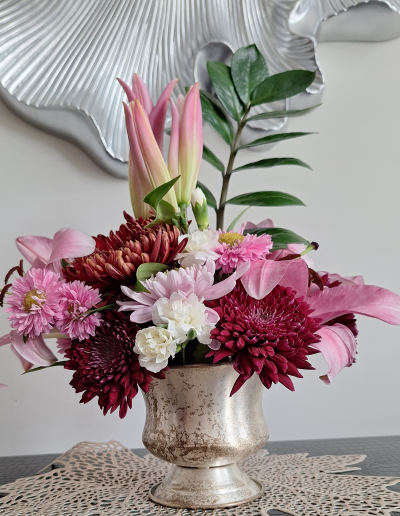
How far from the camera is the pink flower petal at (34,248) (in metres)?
0.55

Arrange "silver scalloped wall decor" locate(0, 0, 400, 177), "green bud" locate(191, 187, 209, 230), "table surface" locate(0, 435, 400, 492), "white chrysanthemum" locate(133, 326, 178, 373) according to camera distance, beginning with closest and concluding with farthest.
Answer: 1. "white chrysanthemum" locate(133, 326, 178, 373)
2. "green bud" locate(191, 187, 209, 230)
3. "table surface" locate(0, 435, 400, 492)
4. "silver scalloped wall decor" locate(0, 0, 400, 177)

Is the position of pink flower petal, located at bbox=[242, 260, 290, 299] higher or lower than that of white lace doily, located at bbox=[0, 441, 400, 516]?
higher

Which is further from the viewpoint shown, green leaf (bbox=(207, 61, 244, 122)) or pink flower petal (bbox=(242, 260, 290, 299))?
green leaf (bbox=(207, 61, 244, 122))

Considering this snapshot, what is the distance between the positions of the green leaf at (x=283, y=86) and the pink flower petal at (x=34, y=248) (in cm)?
30

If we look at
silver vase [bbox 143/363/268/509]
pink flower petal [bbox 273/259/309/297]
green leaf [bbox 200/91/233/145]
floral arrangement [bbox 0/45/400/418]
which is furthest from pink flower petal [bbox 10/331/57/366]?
green leaf [bbox 200/91/233/145]

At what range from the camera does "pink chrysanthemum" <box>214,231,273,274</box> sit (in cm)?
46

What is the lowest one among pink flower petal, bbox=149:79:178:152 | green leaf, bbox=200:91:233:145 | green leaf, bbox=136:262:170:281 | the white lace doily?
the white lace doily

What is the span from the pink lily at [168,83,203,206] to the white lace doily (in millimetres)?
307

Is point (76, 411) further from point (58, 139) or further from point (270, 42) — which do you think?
point (270, 42)

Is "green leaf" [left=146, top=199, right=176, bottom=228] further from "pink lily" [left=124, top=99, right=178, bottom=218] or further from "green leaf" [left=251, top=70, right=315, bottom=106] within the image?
"green leaf" [left=251, top=70, right=315, bottom=106]

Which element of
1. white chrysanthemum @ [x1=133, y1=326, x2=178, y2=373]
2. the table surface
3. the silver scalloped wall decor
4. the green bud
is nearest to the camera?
white chrysanthemum @ [x1=133, y1=326, x2=178, y2=373]

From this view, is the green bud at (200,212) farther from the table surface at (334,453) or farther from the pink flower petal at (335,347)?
the table surface at (334,453)

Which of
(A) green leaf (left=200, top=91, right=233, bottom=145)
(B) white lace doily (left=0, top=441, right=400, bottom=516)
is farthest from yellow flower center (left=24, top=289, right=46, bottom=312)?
(A) green leaf (left=200, top=91, right=233, bottom=145)

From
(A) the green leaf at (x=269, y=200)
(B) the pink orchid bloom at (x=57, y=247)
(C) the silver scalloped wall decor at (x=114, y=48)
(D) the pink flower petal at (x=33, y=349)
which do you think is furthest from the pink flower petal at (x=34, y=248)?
(C) the silver scalloped wall decor at (x=114, y=48)
